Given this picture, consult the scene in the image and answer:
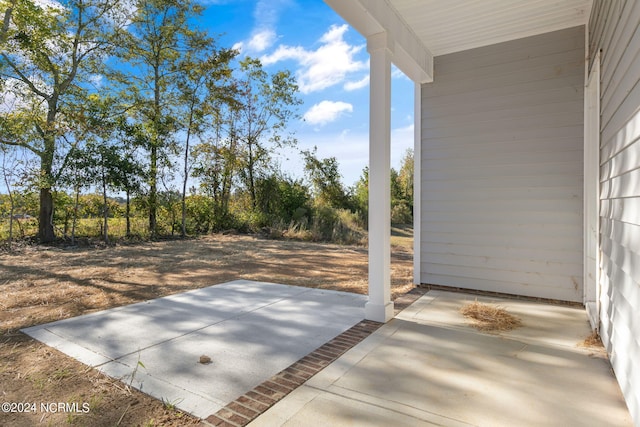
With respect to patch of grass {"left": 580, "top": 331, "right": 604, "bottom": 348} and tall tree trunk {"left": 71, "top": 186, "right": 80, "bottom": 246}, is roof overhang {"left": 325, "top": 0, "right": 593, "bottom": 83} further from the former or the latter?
tall tree trunk {"left": 71, "top": 186, "right": 80, "bottom": 246}

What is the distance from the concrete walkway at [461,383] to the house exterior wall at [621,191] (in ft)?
0.57

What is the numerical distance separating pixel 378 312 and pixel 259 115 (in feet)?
30.0

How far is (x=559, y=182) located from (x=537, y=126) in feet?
2.03

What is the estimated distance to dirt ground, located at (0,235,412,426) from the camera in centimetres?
165

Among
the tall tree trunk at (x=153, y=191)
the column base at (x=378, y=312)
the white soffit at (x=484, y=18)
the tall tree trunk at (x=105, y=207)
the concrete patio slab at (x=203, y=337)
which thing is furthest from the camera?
the tall tree trunk at (x=153, y=191)

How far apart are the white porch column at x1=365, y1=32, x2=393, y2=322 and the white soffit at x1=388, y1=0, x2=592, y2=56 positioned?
0.55 meters

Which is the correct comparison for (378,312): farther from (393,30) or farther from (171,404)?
(393,30)

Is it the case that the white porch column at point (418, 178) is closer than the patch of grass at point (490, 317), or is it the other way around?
the patch of grass at point (490, 317)

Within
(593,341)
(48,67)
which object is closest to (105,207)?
(48,67)

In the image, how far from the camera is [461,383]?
74.3 inches

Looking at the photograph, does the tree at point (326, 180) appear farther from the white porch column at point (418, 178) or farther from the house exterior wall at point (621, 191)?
the house exterior wall at point (621, 191)

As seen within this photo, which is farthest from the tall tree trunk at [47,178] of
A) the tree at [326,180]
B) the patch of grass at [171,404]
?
the patch of grass at [171,404]

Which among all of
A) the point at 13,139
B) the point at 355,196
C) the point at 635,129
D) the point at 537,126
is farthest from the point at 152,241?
the point at 635,129

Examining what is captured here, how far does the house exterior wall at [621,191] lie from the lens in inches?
60.4
